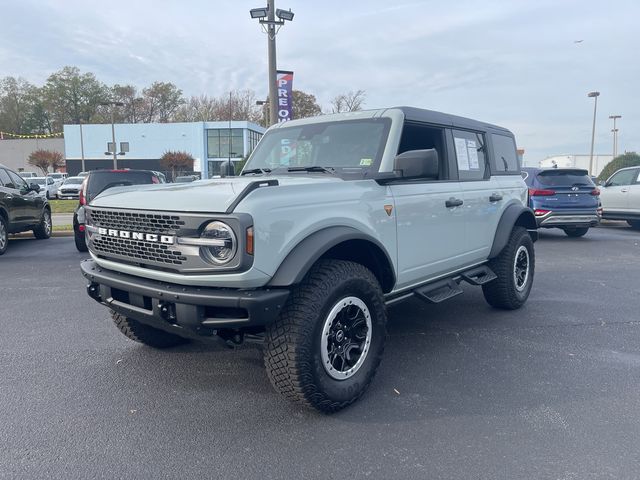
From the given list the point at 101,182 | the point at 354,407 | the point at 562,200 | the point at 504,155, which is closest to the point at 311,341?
the point at 354,407

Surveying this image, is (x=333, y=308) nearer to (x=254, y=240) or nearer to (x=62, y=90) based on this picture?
(x=254, y=240)

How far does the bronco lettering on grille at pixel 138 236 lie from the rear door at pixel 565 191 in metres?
10.0

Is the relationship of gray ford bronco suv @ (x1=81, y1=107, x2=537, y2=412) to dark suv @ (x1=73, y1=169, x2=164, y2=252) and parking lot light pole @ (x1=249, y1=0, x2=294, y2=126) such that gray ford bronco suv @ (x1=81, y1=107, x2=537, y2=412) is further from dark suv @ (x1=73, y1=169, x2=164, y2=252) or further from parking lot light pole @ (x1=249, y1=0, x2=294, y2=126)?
parking lot light pole @ (x1=249, y1=0, x2=294, y2=126)

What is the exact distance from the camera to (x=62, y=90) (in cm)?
7738

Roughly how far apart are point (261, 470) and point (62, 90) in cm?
8773

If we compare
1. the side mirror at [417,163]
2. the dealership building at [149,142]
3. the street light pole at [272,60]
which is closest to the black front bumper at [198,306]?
the side mirror at [417,163]

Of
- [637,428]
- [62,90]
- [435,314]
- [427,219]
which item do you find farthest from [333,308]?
[62,90]

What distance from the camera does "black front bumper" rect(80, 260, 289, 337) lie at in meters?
2.81

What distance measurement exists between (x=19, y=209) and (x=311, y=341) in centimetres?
974

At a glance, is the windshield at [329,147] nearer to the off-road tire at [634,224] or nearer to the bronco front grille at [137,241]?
the bronco front grille at [137,241]

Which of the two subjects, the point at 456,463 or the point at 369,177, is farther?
the point at 369,177

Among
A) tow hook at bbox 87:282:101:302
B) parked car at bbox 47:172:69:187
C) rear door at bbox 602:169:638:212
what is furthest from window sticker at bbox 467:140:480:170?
parked car at bbox 47:172:69:187

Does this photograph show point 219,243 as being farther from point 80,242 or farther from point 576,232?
point 576,232

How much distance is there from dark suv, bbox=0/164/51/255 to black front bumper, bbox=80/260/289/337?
822 cm
